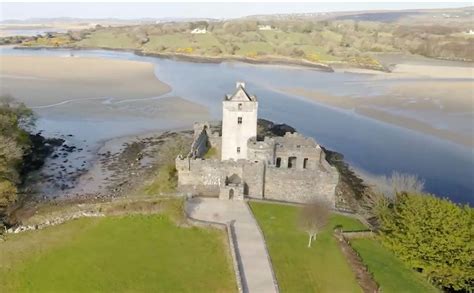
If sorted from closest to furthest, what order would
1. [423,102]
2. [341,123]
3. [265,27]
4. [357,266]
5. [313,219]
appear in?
[357,266] < [313,219] < [341,123] < [423,102] < [265,27]

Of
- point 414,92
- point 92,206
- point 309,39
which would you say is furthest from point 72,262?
point 309,39

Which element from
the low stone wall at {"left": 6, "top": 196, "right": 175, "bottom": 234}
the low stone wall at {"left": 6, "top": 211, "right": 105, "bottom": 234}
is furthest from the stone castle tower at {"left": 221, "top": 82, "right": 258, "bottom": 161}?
the low stone wall at {"left": 6, "top": 211, "right": 105, "bottom": 234}

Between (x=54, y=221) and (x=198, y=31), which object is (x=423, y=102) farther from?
(x=198, y=31)

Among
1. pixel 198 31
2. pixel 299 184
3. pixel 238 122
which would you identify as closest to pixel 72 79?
pixel 238 122

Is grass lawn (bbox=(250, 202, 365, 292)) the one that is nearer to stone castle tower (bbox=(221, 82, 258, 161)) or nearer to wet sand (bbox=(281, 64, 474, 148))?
stone castle tower (bbox=(221, 82, 258, 161))

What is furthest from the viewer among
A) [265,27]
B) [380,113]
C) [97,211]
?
[265,27]

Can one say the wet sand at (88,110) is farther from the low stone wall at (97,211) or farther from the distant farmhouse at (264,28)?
the distant farmhouse at (264,28)

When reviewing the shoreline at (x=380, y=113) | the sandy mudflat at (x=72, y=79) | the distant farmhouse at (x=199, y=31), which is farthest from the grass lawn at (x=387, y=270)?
the distant farmhouse at (x=199, y=31)
